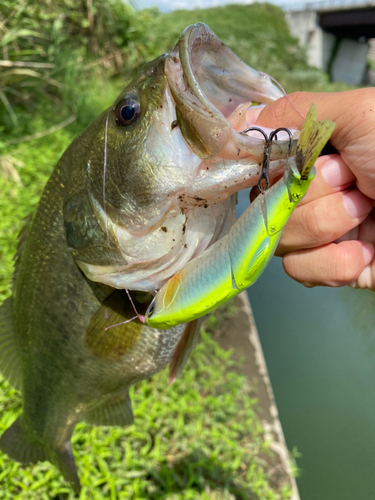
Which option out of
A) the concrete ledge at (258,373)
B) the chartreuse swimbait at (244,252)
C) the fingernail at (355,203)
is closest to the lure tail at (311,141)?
the chartreuse swimbait at (244,252)

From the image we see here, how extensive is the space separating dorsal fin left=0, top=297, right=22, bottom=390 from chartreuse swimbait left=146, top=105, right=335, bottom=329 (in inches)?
36.3

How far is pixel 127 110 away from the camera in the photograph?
985 mm

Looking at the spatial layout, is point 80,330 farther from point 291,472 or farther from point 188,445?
point 291,472

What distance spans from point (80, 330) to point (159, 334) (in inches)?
12.3

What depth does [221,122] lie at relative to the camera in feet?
2.64

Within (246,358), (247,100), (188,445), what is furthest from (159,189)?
(246,358)

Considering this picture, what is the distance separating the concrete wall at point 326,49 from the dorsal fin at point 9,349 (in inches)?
1037

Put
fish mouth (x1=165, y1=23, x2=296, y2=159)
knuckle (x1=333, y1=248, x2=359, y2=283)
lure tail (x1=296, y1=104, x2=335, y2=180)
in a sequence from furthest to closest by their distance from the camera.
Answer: knuckle (x1=333, y1=248, x2=359, y2=283)
fish mouth (x1=165, y1=23, x2=296, y2=159)
lure tail (x1=296, y1=104, x2=335, y2=180)

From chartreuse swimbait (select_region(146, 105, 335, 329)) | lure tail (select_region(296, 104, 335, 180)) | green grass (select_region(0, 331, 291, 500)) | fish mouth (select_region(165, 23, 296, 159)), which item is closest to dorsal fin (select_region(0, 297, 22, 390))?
green grass (select_region(0, 331, 291, 500))

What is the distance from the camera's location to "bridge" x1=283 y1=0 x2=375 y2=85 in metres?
20.3

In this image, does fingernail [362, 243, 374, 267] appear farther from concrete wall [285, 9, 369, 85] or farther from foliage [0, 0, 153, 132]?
concrete wall [285, 9, 369, 85]

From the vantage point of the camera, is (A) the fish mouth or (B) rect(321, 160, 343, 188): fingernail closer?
(A) the fish mouth

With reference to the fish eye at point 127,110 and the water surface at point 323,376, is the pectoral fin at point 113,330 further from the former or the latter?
the water surface at point 323,376

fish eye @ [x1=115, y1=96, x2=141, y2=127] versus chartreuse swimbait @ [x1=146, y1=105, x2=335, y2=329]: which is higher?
fish eye @ [x1=115, y1=96, x2=141, y2=127]
